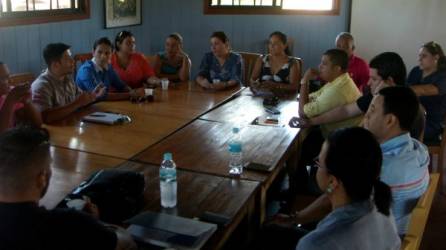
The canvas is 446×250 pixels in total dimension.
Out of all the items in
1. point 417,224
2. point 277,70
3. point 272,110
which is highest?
point 277,70

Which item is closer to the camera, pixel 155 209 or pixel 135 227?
pixel 135 227

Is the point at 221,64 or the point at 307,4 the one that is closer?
the point at 221,64

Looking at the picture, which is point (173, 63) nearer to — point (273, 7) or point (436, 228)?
point (273, 7)

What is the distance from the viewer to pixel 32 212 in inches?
48.4

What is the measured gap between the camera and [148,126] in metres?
2.87

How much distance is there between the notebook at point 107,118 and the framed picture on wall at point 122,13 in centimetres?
217

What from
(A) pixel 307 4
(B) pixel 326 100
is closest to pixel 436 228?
(B) pixel 326 100

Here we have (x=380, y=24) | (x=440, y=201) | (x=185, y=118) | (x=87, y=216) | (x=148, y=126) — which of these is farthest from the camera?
(x=380, y=24)

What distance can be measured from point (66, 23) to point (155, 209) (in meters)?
3.13

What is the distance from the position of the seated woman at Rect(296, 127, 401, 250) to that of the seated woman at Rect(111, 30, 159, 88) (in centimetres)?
282

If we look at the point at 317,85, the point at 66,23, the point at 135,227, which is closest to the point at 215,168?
the point at 135,227

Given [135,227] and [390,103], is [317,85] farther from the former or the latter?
[135,227]

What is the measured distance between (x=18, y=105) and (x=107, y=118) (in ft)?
1.64

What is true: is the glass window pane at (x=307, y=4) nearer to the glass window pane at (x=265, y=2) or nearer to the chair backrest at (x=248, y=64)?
the glass window pane at (x=265, y=2)
